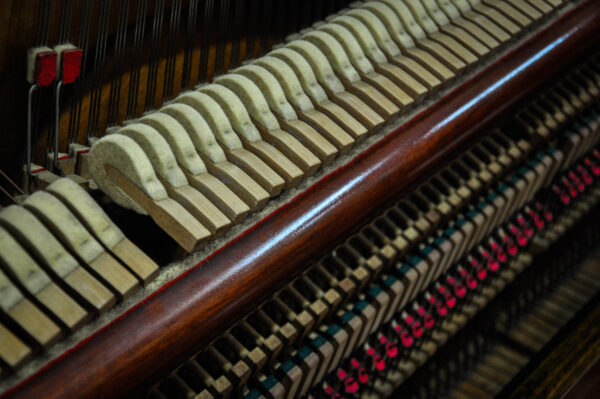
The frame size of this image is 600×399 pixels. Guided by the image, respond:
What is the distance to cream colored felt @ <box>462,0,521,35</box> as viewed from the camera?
2787 millimetres

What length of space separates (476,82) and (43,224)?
5.08 ft

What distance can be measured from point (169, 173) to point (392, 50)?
99 centimetres

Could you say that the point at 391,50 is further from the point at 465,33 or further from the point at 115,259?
the point at 115,259

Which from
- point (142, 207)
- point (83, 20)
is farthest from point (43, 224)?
point (83, 20)

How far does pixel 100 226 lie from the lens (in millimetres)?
1801

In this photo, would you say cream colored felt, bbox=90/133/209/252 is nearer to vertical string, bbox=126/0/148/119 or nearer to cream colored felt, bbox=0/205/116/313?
cream colored felt, bbox=0/205/116/313

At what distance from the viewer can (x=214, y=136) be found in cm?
208

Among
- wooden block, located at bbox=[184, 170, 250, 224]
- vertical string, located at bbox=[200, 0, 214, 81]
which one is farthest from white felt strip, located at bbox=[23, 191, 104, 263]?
vertical string, located at bbox=[200, 0, 214, 81]

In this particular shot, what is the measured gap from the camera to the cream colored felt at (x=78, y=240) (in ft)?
5.71

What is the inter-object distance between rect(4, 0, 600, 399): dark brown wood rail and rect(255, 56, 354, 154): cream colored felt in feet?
0.29

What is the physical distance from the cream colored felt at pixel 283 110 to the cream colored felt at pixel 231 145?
0.44 ft

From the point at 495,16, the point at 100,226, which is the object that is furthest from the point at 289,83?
the point at 495,16

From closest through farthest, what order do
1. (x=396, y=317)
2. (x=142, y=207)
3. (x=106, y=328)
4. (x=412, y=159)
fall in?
(x=106, y=328) → (x=142, y=207) → (x=412, y=159) → (x=396, y=317)

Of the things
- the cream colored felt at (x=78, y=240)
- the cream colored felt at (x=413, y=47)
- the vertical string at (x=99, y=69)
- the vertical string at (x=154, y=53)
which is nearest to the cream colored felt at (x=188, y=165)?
the cream colored felt at (x=78, y=240)
